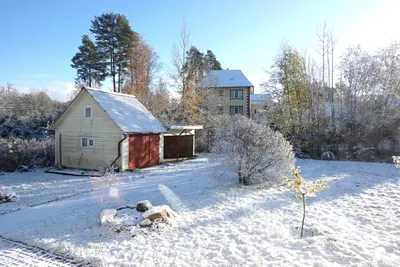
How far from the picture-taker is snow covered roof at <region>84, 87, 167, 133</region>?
13625 millimetres

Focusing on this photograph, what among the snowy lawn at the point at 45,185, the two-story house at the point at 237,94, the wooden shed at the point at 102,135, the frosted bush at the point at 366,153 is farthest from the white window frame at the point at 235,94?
the snowy lawn at the point at 45,185

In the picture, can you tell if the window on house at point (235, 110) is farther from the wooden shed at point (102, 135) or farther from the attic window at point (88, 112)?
the attic window at point (88, 112)

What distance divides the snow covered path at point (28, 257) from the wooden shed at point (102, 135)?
803cm

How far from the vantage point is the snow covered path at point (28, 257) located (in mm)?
4508

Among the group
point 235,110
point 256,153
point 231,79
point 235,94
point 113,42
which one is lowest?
point 256,153

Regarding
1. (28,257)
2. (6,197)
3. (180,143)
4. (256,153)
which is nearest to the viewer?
(28,257)

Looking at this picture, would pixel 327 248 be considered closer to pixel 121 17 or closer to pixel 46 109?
pixel 46 109

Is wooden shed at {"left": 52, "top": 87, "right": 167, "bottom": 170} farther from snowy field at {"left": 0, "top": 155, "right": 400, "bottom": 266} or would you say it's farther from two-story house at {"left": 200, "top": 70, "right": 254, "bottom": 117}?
two-story house at {"left": 200, "top": 70, "right": 254, "bottom": 117}

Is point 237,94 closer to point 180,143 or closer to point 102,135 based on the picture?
point 180,143

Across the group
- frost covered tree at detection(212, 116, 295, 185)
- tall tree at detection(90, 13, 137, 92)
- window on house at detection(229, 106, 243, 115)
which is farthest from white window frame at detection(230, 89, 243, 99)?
frost covered tree at detection(212, 116, 295, 185)

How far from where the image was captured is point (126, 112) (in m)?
15.0

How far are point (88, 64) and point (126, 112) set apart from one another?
17.4 metres

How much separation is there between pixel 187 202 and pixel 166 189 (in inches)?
67.5

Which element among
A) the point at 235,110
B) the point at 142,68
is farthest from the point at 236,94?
the point at 142,68
